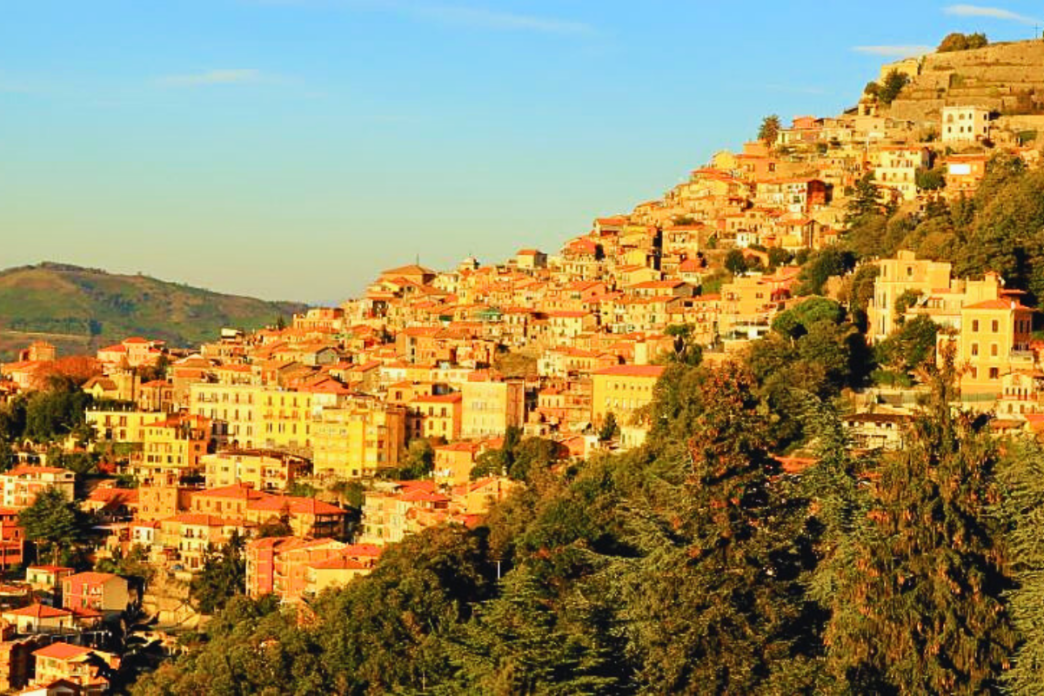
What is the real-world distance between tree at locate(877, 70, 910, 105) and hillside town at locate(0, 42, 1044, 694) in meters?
0.57

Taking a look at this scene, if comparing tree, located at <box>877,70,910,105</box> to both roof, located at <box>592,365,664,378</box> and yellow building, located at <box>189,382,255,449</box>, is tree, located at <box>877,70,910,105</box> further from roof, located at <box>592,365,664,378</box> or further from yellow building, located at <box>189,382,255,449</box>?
yellow building, located at <box>189,382,255,449</box>

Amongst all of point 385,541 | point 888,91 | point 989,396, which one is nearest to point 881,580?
point 989,396

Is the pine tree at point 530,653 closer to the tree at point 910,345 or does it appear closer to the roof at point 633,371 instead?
the tree at point 910,345

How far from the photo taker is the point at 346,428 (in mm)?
52031

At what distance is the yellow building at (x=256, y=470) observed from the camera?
5322cm

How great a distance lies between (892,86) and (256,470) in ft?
84.2

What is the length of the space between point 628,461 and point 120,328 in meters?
129

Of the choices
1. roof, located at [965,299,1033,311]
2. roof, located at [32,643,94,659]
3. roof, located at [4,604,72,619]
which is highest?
roof, located at [965,299,1033,311]

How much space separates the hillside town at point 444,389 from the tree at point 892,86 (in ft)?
1.87

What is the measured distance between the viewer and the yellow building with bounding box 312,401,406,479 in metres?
51.9

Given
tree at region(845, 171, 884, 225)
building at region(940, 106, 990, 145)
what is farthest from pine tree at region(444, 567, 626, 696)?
building at region(940, 106, 990, 145)

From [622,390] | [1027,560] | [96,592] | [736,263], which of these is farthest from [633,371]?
[1027,560]

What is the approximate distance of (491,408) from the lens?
169ft

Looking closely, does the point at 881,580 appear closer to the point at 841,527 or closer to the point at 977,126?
the point at 841,527
